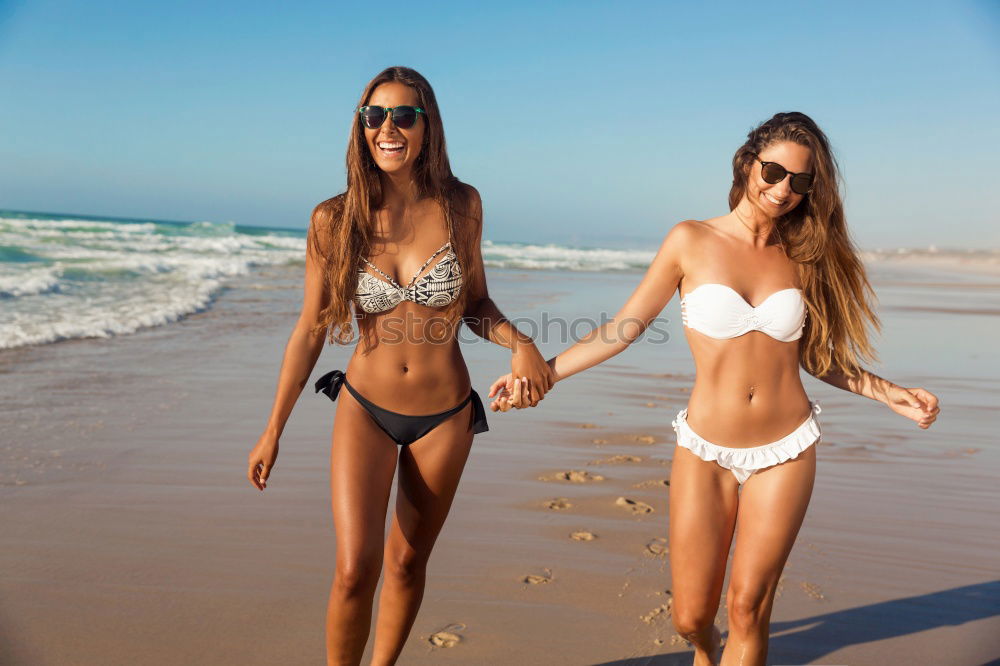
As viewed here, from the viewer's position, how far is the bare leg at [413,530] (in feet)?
10.4

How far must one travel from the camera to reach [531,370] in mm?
3379

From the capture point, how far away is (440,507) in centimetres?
320

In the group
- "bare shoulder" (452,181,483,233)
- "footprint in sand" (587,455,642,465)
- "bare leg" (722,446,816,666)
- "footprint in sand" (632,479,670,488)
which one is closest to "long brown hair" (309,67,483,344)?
"bare shoulder" (452,181,483,233)

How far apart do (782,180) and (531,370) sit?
1183 mm

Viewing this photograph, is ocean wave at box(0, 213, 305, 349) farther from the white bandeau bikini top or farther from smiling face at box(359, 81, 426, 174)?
the white bandeau bikini top

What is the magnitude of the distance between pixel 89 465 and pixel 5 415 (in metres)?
1.50

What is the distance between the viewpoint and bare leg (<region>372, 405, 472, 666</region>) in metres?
3.17

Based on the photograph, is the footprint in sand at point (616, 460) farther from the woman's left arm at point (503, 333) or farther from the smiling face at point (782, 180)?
the smiling face at point (782, 180)

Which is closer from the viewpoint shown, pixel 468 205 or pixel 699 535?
pixel 699 535

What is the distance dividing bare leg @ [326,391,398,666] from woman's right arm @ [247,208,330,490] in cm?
23

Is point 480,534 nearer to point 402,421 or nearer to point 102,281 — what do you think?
point 402,421

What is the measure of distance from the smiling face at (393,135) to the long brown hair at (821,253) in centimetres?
124

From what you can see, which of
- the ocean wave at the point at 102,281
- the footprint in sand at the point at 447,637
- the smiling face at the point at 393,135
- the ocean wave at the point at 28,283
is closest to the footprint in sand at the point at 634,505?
the footprint in sand at the point at 447,637

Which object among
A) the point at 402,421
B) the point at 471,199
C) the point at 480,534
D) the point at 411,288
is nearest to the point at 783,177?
the point at 471,199
